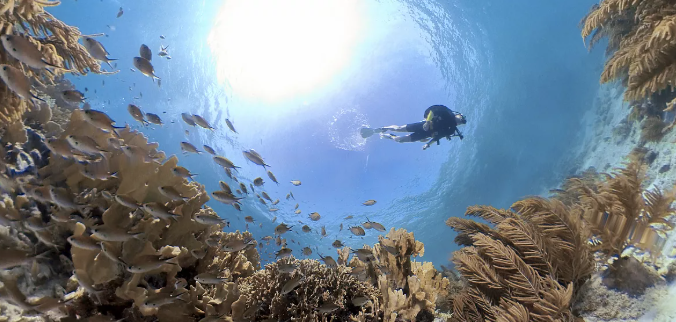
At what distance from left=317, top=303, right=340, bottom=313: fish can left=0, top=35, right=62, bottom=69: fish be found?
337cm

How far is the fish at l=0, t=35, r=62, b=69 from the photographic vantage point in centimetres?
241

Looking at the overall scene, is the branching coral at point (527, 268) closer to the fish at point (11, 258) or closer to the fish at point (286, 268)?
the fish at point (286, 268)

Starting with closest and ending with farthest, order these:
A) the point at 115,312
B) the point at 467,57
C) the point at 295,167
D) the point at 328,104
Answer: the point at 115,312
the point at 467,57
the point at 328,104
the point at 295,167

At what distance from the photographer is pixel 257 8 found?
25.0 metres

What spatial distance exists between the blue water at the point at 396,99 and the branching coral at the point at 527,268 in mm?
16811

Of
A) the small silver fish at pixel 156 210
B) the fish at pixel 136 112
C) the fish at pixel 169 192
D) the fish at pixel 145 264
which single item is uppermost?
the fish at pixel 136 112

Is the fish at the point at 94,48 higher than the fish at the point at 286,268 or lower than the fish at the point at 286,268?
higher

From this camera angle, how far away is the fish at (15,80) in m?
2.36

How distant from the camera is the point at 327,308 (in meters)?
3.02

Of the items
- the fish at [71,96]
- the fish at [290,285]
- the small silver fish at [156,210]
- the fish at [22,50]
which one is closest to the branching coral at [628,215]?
the fish at [290,285]

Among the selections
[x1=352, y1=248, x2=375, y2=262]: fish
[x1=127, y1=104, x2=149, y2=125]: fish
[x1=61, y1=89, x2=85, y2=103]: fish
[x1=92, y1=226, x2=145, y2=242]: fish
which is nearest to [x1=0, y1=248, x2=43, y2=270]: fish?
[x1=92, y1=226, x2=145, y2=242]: fish

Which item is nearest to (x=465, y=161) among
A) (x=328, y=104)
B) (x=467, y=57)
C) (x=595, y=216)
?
(x=467, y=57)

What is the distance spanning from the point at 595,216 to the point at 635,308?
1.02 meters

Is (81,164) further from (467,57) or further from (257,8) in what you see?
(467,57)
